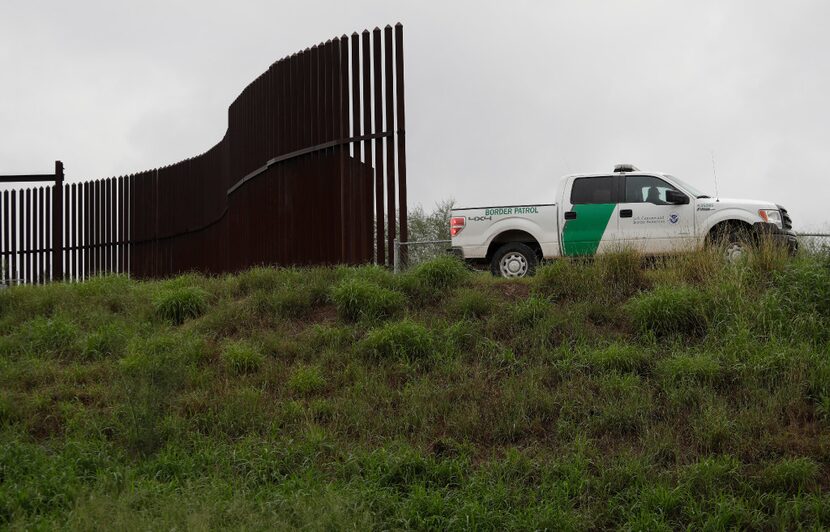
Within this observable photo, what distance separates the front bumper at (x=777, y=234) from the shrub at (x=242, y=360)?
7.28 m

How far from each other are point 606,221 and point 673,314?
3.60 m

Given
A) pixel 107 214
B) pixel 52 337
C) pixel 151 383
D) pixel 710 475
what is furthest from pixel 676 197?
pixel 107 214

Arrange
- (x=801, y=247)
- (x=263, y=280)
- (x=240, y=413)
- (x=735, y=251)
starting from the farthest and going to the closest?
(x=735, y=251) → (x=263, y=280) → (x=801, y=247) → (x=240, y=413)

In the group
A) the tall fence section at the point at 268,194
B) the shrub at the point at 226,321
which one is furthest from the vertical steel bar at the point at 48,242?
the shrub at the point at 226,321

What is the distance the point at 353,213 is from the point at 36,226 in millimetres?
10619

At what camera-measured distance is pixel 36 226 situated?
21.6 metres

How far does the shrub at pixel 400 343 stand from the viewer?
35.3ft

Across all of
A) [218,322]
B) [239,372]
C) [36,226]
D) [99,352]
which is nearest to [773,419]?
[239,372]

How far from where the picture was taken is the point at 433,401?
9.68m

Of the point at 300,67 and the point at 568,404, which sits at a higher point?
the point at 300,67

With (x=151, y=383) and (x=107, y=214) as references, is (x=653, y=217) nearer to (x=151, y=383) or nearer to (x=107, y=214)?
(x=151, y=383)

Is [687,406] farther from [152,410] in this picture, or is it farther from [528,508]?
[152,410]

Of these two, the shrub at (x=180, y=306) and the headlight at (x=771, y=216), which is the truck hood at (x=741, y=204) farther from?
the shrub at (x=180, y=306)

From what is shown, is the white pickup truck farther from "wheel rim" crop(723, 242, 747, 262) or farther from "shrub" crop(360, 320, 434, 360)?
"shrub" crop(360, 320, 434, 360)
